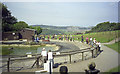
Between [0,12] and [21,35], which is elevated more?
[0,12]

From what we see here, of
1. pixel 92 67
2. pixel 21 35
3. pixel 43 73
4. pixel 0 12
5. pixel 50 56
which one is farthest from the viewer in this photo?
pixel 21 35

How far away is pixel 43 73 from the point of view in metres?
8.64

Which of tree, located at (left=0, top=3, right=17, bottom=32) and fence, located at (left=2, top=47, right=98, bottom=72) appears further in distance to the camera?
tree, located at (left=0, top=3, right=17, bottom=32)

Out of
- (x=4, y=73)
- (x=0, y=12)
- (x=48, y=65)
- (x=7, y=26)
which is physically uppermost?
(x=0, y=12)

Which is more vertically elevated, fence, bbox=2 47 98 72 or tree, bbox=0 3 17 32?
tree, bbox=0 3 17 32

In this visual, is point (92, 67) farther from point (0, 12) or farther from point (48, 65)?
point (0, 12)

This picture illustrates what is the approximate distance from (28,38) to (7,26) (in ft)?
37.4

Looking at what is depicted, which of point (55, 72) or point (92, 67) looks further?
point (55, 72)

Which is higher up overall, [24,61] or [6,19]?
[6,19]

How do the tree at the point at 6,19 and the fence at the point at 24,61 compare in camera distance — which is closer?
the fence at the point at 24,61

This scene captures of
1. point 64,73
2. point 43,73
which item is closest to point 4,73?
point 43,73

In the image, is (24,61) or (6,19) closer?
(24,61)

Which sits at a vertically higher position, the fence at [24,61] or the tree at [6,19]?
the tree at [6,19]

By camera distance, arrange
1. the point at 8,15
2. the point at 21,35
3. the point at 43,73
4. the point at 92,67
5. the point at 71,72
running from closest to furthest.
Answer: the point at 92,67, the point at 43,73, the point at 71,72, the point at 21,35, the point at 8,15
